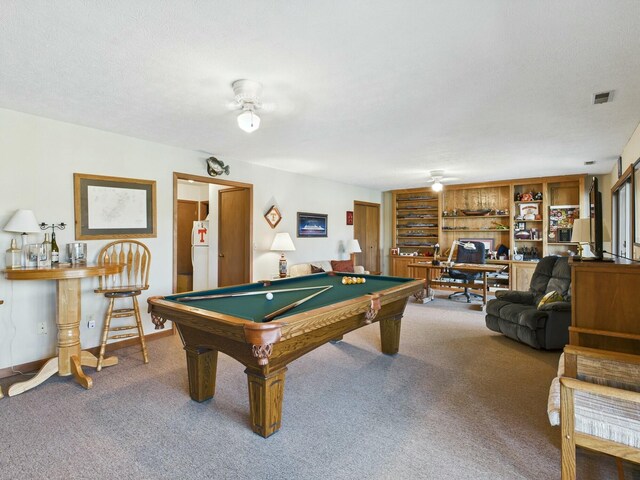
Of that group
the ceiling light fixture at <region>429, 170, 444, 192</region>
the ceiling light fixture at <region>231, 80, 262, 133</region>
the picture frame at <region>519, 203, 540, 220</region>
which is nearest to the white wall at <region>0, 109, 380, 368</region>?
the ceiling light fixture at <region>231, 80, 262, 133</region>

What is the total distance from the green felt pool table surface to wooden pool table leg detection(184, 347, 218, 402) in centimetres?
39

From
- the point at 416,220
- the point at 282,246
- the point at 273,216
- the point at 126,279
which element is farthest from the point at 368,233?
the point at 126,279

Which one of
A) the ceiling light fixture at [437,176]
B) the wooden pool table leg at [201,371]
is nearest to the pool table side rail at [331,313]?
the wooden pool table leg at [201,371]

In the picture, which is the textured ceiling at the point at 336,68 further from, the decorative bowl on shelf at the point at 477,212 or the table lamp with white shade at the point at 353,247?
the table lamp with white shade at the point at 353,247

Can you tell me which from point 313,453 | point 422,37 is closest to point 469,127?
point 422,37

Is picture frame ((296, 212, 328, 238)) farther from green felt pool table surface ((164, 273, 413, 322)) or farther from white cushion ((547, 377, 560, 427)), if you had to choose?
white cushion ((547, 377, 560, 427))

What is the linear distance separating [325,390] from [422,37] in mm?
2581

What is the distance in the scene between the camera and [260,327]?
A: 70.9 inches

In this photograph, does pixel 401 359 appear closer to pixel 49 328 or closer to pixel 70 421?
pixel 70 421

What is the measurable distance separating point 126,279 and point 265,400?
2633 millimetres

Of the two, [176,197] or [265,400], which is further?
[176,197]

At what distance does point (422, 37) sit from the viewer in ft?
6.37

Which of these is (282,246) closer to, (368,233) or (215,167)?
(215,167)

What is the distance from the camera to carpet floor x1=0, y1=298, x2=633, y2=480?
187 centimetres
